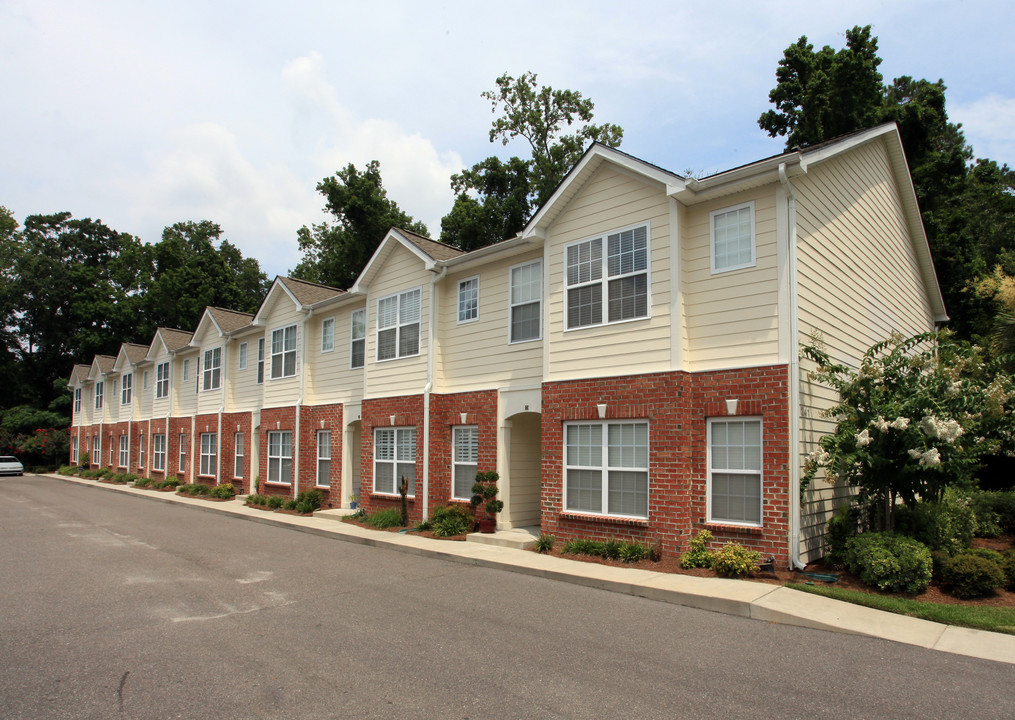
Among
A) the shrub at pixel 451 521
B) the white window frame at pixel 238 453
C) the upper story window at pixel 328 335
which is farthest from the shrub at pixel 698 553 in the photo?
the white window frame at pixel 238 453

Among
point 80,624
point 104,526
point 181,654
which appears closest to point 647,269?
point 181,654

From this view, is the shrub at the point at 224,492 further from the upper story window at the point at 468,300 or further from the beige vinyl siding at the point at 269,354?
the upper story window at the point at 468,300

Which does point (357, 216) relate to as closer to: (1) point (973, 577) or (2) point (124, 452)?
(2) point (124, 452)

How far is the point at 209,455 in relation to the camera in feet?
95.2

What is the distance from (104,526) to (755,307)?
17105 mm

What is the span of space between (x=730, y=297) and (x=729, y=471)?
2.88 metres

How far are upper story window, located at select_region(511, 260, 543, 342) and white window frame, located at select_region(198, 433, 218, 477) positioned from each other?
18611mm

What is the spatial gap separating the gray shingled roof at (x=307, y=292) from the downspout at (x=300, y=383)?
0.62 m

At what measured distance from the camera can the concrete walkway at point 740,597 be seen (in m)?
7.57

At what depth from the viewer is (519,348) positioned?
15258 millimetres

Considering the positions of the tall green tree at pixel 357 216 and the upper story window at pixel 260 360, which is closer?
the upper story window at pixel 260 360

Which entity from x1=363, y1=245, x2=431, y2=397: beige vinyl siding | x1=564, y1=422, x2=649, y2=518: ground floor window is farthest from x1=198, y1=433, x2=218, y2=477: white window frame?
x1=564, y1=422, x2=649, y2=518: ground floor window

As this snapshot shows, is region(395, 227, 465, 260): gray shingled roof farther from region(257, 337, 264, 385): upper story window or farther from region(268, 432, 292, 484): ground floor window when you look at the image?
region(257, 337, 264, 385): upper story window

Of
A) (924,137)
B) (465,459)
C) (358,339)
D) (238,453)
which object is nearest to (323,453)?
(358,339)
